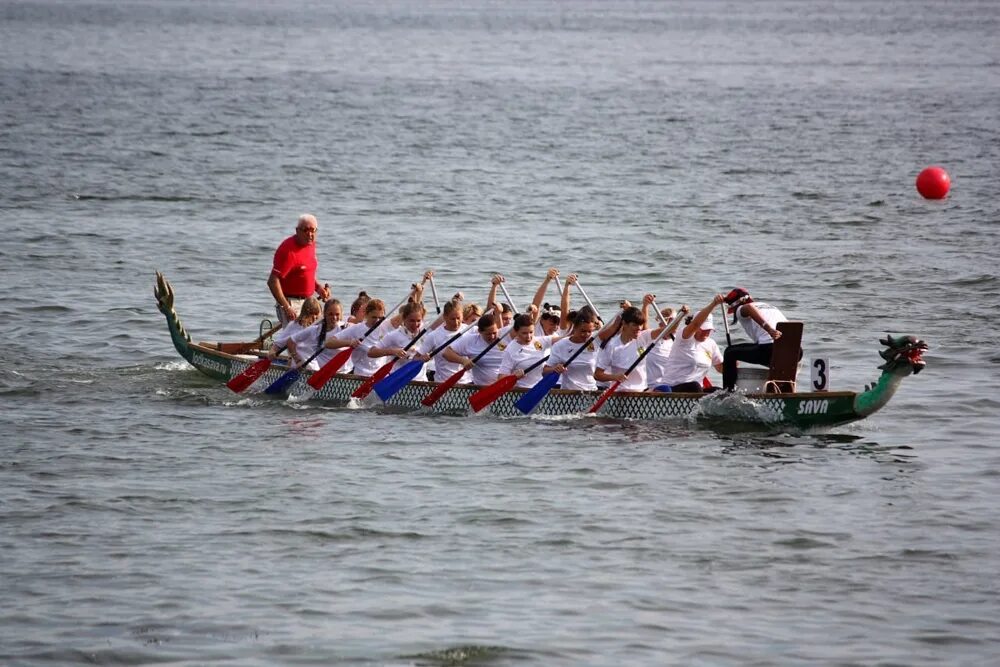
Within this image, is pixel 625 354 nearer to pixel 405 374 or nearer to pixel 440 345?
pixel 440 345

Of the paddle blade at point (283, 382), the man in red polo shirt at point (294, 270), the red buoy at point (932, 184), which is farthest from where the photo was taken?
the red buoy at point (932, 184)

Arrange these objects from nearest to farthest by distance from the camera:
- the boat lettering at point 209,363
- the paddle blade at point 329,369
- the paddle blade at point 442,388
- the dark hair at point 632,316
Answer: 1. the dark hair at point 632,316
2. the paddle blade at point 442,388
3. the paddle blade at point 329,369
4. the boat lettering at point 209,363

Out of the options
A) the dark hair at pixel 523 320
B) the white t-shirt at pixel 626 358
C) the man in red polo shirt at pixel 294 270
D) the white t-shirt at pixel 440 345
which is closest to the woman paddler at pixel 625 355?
the white t-shirt at pixel 626 358

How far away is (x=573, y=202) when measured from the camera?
1553 inches

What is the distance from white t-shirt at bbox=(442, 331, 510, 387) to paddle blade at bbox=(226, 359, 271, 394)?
2.56 m

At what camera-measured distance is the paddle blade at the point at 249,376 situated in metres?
19.5

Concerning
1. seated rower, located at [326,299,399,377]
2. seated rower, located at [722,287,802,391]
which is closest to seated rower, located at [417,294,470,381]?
seated rower, located at [326,299,399,377]

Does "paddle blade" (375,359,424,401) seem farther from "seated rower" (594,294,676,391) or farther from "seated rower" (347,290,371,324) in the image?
"seated rower" (594,294,676,391)

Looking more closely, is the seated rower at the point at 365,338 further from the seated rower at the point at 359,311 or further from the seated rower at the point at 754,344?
the seated rower at the point at 754,344

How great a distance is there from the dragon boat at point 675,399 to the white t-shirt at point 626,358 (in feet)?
0.93

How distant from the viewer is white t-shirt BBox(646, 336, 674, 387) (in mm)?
17984

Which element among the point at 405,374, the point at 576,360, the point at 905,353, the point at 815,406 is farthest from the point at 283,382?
the point at 905,353

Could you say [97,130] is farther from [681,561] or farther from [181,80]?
[681,561]

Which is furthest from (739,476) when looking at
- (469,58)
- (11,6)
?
(11,6)
